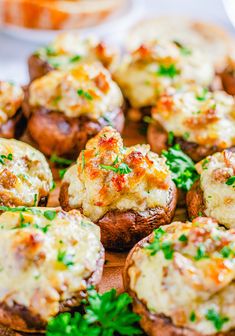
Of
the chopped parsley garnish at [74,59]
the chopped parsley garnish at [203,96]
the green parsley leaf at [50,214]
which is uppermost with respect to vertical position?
the chopped parsley garnish at [203,96]

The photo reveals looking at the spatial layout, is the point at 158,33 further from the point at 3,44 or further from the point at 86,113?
the point at 86,113

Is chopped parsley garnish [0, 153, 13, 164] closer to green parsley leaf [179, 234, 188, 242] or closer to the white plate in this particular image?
green parsley leaf [179, 234, 188, 242]

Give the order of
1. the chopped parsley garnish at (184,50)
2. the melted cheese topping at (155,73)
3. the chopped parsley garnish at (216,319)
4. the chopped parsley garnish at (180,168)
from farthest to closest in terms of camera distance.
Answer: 1. the chopped parsley garnish at (184,50)
2. the melted cheese topping at (155,73)
3. the chopped parsley garnish at (180,168)
4. the chopped parsley garnish at (216,319)

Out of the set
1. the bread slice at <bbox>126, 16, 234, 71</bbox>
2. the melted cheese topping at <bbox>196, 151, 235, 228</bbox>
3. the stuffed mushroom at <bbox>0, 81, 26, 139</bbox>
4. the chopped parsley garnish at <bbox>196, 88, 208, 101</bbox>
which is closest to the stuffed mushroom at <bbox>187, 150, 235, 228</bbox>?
the melted cheese topping at <bbox>196, 151, 235, 228</bbox>

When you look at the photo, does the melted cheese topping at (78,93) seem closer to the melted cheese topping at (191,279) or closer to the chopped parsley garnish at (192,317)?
the melted cheese topping at (191,279)

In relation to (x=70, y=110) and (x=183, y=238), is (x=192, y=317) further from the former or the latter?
(x=70, y=110)

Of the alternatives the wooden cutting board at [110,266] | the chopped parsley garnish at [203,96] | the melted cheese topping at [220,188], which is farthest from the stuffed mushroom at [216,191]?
the chopped parsley garnish at [203,96]

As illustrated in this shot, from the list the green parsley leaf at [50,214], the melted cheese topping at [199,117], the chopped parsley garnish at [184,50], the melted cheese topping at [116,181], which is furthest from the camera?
the chopped parsley garnish at [184,50]

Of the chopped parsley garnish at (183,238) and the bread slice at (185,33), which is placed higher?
the chopped parsley garnish at (183,238)

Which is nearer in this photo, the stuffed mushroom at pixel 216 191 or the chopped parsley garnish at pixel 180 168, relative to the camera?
the stuffed mushroom at pixel 216 191

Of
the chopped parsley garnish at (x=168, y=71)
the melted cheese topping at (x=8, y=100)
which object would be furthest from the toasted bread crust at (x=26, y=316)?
the chopped parsley garnish at (x=168, y=71)
